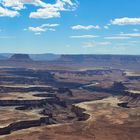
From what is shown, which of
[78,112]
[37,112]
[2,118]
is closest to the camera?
[2,118]

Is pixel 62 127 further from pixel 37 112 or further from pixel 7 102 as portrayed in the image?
pixel 7 102

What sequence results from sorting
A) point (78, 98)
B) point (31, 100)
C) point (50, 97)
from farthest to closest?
point (78, 98), point (50, 97), point (31, 100)

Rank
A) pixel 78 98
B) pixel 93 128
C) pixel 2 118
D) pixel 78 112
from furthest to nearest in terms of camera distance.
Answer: pixel 78 98, pixel 78 112, pixel 2 118, pixel 93 128

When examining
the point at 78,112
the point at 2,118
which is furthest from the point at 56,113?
the point at 2,118

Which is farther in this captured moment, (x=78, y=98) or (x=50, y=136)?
(x=78, y=98)

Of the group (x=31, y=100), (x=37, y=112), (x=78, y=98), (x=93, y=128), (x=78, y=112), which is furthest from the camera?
(x=78, y=98)

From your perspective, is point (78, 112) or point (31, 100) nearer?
point (78, 112)

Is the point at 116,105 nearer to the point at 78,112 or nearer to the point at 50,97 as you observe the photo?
the point at 78,112

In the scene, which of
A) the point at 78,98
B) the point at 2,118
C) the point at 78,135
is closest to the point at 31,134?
the point at 78,135
